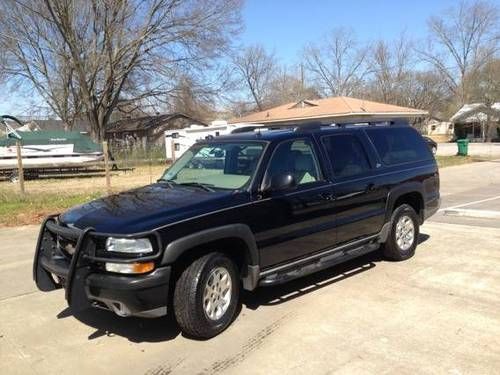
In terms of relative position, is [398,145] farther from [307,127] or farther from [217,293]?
[217,293]

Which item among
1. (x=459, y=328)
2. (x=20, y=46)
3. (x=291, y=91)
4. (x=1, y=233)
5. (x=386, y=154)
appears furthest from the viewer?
(x=291, y=91)

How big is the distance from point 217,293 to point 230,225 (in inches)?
23.3

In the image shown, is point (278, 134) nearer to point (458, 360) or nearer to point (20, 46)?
point (458, 360)

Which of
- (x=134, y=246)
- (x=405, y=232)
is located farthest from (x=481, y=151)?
(x=134, y=246)

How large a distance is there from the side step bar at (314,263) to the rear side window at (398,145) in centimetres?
110

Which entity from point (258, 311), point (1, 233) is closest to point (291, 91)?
point (1, 233)

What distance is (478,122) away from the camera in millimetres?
65688

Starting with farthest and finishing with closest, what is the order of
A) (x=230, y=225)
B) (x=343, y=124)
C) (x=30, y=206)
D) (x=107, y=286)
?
(x=30, y=206), (x=343, y=124), (x=230, y=225), (x=107, y=286)

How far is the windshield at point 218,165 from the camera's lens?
535 cm

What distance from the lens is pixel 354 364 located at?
411 cm

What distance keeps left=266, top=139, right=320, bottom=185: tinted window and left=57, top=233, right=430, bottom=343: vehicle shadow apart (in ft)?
3.94

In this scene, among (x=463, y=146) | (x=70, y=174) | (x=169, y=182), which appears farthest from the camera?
(x=463, y=146)

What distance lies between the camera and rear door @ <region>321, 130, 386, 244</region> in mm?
5980

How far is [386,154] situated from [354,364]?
3418 millimetres
